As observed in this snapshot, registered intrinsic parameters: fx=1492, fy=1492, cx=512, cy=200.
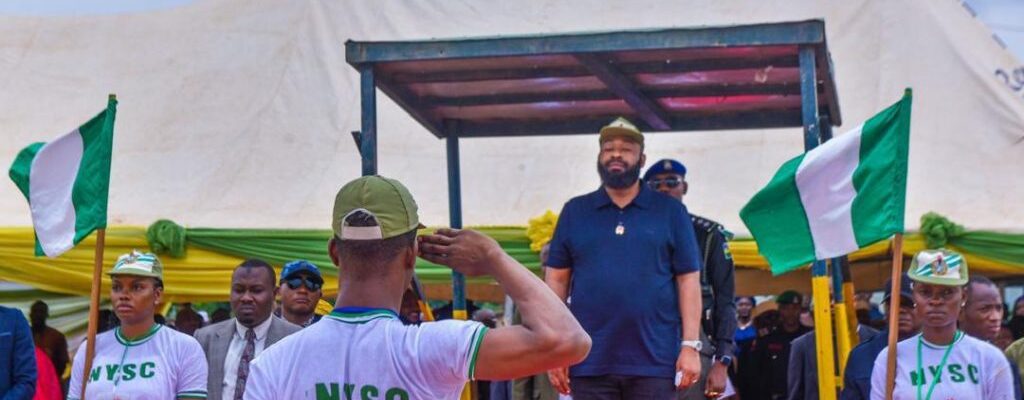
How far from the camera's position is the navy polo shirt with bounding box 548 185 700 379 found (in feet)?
21.0

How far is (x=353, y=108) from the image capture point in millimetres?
14805

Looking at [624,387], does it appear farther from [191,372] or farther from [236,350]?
[191,372]

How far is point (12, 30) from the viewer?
15812 millimetres

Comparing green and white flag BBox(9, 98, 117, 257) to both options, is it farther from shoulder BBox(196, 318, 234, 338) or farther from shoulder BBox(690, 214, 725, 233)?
shoulder BBox(690, 214, 725, 233)

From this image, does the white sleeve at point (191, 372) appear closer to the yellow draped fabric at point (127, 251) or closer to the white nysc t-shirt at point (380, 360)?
the white nysc t-shirt at point (380, 360)

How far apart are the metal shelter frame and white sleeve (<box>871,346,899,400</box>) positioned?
4.70 ft

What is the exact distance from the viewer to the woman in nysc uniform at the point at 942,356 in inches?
241

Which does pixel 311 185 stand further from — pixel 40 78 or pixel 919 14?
pixel 919 14

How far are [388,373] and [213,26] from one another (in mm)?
12876

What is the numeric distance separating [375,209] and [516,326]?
423mm

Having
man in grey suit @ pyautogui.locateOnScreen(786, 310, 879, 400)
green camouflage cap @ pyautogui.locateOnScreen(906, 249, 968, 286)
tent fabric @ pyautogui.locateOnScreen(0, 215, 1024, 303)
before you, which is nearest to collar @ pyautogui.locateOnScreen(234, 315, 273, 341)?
green camouflage cap @ pyautogui.locateOnScreen(906, 249, 968, 286)

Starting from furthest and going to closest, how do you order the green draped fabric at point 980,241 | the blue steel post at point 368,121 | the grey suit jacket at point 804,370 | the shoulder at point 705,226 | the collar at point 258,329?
the green draped fabric at point 980,241 → the grey suit jacket at point 804,370 → the blue steel post at point 368,121 → the shoulder at point 705,226 → the collar at point 258,329

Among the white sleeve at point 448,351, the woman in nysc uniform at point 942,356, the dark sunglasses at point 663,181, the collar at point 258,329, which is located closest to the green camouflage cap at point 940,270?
the woman in nysc uniform at point 942,356

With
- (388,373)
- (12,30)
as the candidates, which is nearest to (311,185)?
(12,30)
